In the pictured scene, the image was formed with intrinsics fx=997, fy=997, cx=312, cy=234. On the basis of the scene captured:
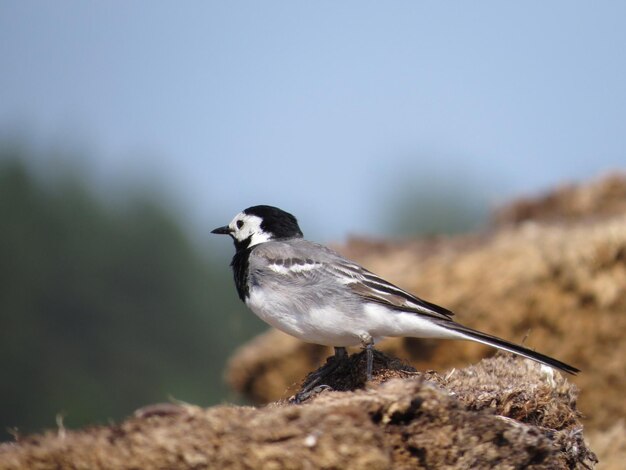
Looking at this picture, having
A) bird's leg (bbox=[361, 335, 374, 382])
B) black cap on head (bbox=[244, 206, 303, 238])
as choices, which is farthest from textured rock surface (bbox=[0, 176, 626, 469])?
black cap on head (bbox=[244, 206, 303, 238])

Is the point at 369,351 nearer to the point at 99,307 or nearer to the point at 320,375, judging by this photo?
the point at 320,375

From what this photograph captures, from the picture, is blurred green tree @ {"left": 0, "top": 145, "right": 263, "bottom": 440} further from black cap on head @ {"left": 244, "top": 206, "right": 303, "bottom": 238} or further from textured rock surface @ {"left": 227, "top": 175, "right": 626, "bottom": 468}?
black cap on head @ {"left": 244, "top": 206, "right": 303, "bottom": 238}

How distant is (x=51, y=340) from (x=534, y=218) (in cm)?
1915

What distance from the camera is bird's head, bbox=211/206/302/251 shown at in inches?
300

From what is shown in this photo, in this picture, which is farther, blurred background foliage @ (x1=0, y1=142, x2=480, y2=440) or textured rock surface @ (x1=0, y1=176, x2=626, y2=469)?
blurred background foliage @ (x1=0, y1=142, x2=480, y2=440)

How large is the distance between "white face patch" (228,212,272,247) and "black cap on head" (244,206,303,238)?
0.13 feet

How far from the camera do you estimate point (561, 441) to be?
6.00 m

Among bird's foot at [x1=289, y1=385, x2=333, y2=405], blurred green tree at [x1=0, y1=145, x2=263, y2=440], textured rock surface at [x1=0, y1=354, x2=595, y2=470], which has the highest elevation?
blurred green tree at [x1=0, y1=145, x2=263, y2=440]

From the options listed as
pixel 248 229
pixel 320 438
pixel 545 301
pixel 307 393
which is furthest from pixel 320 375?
pixel 545 301

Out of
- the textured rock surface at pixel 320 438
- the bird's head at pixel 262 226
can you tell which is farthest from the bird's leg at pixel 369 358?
the bird's head at pixel 262 226

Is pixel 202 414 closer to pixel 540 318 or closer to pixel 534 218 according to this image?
pixel 540 318

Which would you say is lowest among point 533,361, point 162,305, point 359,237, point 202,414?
point 202,414

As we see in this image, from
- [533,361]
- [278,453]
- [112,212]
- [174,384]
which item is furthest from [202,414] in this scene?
[112,212]

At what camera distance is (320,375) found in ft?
22.1
